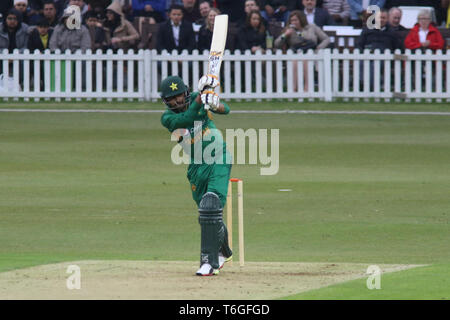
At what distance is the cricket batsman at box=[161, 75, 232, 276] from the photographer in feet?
30.7

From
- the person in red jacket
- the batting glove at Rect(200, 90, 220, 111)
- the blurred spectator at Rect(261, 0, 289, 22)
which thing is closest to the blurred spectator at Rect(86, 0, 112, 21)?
the blurred spectator at Rect(261, 0, 289, 22)

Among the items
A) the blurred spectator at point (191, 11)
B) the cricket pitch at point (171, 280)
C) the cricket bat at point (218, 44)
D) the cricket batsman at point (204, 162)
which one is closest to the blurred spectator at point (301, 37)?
the blurred spectator at point (191, 11)

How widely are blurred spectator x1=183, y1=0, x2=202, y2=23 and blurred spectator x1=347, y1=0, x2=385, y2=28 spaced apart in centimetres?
419

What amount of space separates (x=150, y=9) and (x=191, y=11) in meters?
1.40

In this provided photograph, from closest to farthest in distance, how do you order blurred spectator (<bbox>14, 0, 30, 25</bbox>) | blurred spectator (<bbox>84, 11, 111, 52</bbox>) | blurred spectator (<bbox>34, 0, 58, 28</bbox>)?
1. blurred spectator (<bbox>34, 0, 58, 28</bbox>)
2. blurred spectator (<bbox>84, 11, 111, 52</bbox>)
3. blurred spectator (<bbox>14, 0, 30, 25</bbox>)

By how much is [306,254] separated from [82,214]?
143 inches

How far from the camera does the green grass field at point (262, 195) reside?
1123 cm

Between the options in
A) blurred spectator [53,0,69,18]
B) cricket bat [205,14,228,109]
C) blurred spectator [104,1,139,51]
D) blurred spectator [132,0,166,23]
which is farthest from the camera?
blurred spectator [132,0,166,23]

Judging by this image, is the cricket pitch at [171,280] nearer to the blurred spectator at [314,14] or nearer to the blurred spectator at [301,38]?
the blurred spectator at [301,38]

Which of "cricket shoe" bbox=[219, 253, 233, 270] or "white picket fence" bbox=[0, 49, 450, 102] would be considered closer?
"cricket shoe" bbox=[219, 253, 233, 270]

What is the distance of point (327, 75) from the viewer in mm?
25859

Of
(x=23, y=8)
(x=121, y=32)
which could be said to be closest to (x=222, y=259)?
(x=121, y=32)

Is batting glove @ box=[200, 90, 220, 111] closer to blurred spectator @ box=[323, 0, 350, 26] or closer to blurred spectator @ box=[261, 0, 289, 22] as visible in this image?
blurred spectator @ box=[261, 0, 289, 22]
